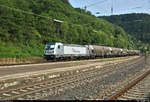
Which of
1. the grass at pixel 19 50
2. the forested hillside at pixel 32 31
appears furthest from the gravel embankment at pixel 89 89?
the grass at pixel 19 50

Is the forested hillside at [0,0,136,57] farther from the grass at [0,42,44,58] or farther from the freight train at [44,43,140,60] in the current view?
the freight train at [44,43,140,60]

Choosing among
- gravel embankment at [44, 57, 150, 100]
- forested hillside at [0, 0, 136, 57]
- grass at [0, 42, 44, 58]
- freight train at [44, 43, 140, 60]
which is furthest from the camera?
forested hillside at [0, 0, 136, 57]

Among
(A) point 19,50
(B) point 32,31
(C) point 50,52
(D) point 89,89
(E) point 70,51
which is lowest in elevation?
(D) point 89,89

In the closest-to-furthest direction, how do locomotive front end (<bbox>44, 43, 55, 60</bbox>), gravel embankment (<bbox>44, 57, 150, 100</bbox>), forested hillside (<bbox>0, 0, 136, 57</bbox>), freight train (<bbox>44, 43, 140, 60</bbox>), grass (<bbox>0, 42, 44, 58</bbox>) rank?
gravel embankment (<bbox>44, 57, 150, 100</bbox>), locomotive front end (<bbox>44, 43, 55, 60</bbox>), freight train (<bbox>44, 43, 140, 60</bbox>), grass (<bbox>0, 42, 44, 58</bbox>), forested hillside (<bbox>0, 0, 136, 57</bbox>)

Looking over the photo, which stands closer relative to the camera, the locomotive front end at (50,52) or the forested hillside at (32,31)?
the locomotive front end at (50,52)

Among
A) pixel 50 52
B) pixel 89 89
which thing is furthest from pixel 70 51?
pixel 89 89

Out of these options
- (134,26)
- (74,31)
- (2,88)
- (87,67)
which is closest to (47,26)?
(74,31)

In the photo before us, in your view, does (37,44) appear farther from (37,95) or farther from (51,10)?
(37,95)

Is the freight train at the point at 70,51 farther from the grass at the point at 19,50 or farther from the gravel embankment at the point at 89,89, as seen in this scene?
the gravel embankment at the point at 89,89

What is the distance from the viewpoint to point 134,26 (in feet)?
494

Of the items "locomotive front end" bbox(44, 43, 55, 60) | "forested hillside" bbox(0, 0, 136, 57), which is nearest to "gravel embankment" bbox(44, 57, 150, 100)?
"forested hillside" bbox(0, 0, 136, 57)

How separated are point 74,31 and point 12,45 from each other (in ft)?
83.4

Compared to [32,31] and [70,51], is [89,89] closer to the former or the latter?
[70,51]

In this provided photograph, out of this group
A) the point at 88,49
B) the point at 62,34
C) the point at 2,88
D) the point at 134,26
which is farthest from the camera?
the point at 134,26
